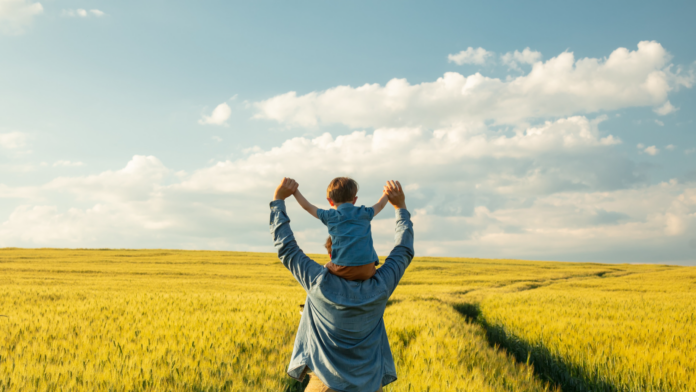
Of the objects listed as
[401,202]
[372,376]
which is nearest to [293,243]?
[401,202]

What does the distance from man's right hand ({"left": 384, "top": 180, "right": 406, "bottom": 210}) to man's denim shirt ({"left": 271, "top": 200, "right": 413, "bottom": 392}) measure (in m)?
0.23

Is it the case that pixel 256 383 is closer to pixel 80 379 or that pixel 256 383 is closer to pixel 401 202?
pixel 80 379

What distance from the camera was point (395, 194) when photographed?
9.46 feet

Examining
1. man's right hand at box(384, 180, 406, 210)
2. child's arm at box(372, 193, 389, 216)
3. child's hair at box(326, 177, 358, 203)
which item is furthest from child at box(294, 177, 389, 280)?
man's right hand at box(384, 180, 406, 210)

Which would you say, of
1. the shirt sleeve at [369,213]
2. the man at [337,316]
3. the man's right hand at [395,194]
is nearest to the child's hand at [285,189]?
the man at [337,316]

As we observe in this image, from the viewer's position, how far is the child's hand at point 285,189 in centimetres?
255

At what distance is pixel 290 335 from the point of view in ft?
24.2

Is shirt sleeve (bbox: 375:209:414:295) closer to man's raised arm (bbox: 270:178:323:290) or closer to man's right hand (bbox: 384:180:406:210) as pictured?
man's right hand (bbox: 384:180:406:210)

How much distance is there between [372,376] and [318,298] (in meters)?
0.72

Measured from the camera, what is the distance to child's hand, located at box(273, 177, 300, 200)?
8.36 feet

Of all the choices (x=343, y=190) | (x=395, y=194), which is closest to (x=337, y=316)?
(x=343, y=190)

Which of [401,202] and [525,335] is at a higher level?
[401,202]

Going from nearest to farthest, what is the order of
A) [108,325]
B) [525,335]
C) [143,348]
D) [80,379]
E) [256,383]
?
[80,379], [256,383], [143,348], [108,325], [525,335]

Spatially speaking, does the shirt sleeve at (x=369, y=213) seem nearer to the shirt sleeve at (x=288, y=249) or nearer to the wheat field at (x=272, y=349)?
the shirt sleeve at (x=288, y=249)
